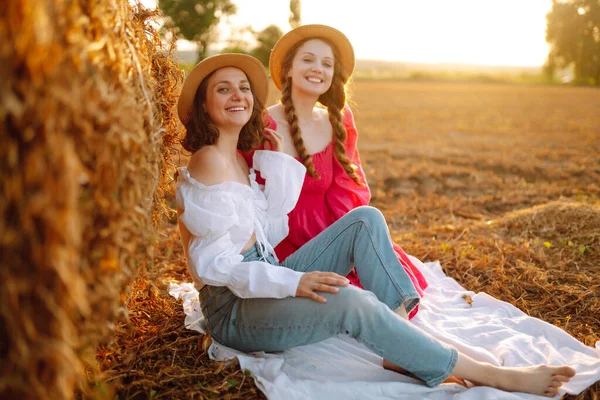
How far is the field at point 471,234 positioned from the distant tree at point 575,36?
35605mm

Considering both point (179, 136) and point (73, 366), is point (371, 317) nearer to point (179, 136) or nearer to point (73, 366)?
point (73, 366)

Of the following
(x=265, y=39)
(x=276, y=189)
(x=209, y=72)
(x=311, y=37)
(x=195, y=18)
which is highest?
(x=195, y=18)

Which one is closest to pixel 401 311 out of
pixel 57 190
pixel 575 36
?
pixel 57 190

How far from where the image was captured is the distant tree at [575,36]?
42750 millimetres

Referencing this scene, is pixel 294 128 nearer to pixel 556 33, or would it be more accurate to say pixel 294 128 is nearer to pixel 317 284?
pixel 317 284

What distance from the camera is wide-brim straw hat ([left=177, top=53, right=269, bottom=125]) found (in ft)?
Result: 10.2

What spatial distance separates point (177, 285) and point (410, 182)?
449 cm

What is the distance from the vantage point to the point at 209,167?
292cm

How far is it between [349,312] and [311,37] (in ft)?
7.85

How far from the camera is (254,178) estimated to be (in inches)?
131

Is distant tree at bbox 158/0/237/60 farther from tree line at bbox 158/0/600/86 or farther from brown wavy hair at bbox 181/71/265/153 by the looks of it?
brown wavy hair at bbox 181/71/265/153

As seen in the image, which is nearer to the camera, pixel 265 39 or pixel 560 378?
pixel 560 378

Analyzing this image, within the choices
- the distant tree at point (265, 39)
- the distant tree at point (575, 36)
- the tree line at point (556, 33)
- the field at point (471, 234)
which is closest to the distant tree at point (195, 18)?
the tree line at point (556, 33)

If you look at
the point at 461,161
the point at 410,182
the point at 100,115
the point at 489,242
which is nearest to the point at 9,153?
the point at 100,115
